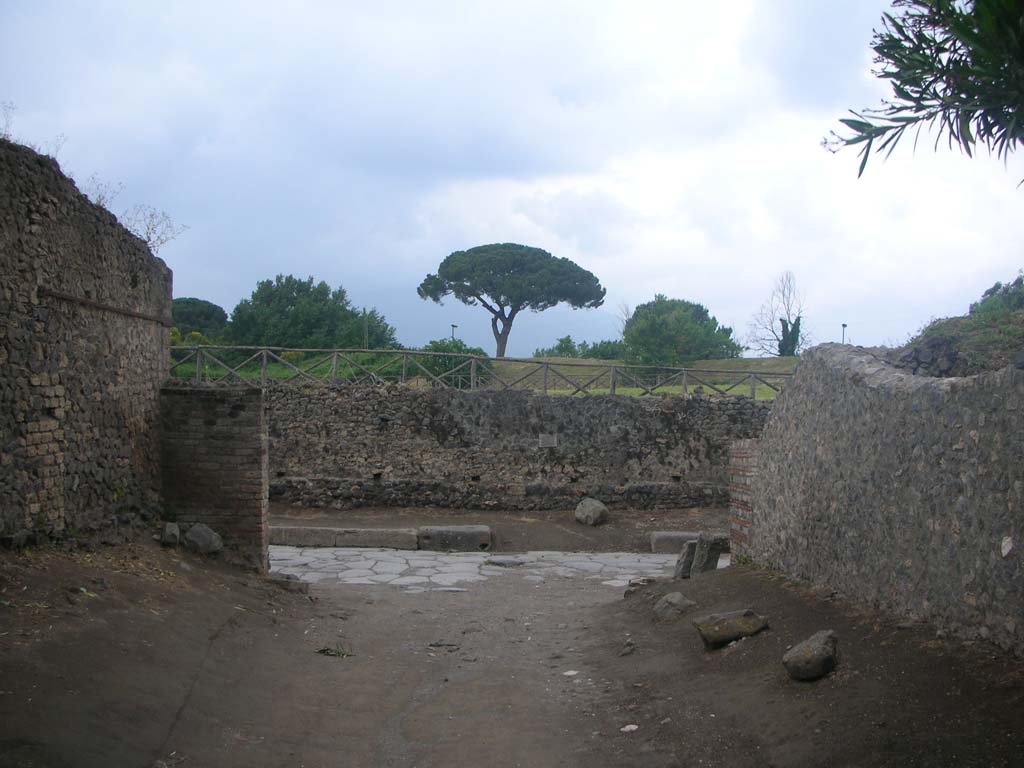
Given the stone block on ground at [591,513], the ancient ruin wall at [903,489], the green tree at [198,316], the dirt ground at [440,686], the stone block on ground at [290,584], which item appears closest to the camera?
the dirt ground at [440,686]

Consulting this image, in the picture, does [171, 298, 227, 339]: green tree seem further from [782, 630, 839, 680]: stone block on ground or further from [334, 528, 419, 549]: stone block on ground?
[782, 630, 839, 680]: stone block on ground

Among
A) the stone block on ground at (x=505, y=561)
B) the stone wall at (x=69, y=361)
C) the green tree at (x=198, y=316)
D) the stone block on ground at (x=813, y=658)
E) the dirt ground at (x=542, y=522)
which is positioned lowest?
the stone block on ground at (x=505, y=561)

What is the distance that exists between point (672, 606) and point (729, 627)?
1.38 meters

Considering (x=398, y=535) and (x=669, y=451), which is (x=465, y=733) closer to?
(x=398, y=535)

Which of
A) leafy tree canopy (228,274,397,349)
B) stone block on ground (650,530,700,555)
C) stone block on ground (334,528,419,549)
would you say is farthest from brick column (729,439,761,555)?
leafy tree canopy (228,274,397,349)

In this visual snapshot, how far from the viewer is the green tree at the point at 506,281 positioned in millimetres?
39906

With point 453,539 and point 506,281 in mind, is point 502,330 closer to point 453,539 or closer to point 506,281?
point 506,281

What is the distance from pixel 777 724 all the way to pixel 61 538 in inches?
190

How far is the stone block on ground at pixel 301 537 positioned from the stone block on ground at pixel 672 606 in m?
6.75

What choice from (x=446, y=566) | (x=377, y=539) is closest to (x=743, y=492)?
(x=446, y=566)

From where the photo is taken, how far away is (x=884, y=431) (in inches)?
198

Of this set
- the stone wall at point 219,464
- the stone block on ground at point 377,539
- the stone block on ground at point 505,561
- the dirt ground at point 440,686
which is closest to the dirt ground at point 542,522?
the stone block on ground at point 505,561

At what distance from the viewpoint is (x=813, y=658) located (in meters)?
4.27

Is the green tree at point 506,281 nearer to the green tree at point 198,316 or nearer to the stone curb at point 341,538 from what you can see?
the green tree at point 198,316
